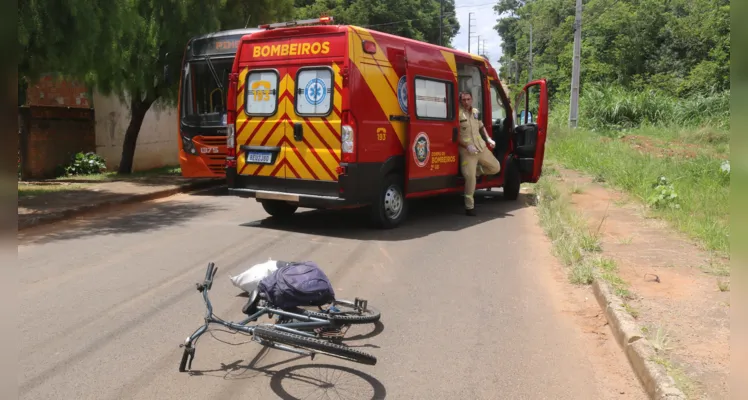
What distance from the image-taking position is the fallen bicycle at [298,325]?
3.99 metres

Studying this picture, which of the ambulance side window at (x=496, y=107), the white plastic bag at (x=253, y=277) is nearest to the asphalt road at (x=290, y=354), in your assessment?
the white plastic bag at (x=253, y=277)

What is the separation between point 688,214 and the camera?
905cm

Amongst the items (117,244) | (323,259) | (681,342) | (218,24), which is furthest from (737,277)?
(218,24)

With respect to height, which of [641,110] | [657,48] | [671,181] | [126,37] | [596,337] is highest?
[657,48]

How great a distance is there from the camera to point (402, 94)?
931 cm

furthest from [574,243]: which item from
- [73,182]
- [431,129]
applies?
[73,182]

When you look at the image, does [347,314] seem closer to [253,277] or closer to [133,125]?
[253,277]

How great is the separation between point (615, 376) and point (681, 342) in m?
0.56

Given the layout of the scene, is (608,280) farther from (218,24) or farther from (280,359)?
(218,24)

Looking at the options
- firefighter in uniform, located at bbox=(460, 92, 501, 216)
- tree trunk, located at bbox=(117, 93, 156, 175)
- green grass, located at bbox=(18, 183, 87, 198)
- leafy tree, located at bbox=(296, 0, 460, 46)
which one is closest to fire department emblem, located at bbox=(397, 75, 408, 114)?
firefighter in uniform, located at bbox=(460, 92, 501, 216)

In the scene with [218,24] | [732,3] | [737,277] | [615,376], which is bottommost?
[615,376]

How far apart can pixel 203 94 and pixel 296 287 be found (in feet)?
30.8

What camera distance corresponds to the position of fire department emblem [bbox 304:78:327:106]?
28.5 feet

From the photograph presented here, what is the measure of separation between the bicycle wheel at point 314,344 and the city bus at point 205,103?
937cm
